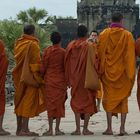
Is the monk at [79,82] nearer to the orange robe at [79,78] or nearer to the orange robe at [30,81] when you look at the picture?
the orange robe at [79,78]

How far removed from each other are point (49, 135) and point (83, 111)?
72 centimetres

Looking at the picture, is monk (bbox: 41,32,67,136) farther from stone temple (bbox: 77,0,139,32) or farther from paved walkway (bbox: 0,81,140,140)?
stone temple (bbox: 77,0,139,32)

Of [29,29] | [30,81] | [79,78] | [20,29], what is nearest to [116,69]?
[79,78]

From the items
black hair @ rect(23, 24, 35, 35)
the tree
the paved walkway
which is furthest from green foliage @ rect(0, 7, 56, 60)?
black hair @ rect(23, 24, 35, 35)

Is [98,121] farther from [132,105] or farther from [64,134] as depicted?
[132,105]

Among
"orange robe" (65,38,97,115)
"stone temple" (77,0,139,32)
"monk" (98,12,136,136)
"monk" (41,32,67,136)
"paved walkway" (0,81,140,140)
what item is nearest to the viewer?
"paved walkway" (0,81,140,140)

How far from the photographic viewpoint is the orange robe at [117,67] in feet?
30.5

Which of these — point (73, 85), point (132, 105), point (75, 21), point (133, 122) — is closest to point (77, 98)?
point (73, 85)

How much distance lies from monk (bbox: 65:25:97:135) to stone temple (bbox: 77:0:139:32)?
5440 cm

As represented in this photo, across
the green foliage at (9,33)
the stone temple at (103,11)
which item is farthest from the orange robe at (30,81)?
the stone temple at (103,11)

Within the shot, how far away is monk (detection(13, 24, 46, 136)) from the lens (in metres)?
9.48

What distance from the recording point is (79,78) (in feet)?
31.1

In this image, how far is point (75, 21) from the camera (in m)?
70.2

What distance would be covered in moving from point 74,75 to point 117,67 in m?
0.77
